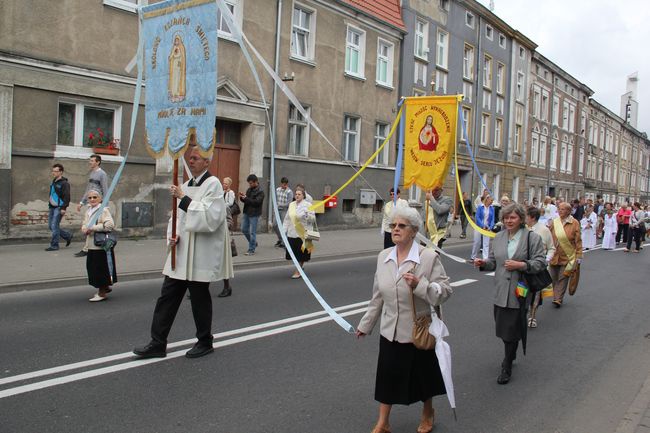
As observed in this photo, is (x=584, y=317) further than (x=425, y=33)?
No

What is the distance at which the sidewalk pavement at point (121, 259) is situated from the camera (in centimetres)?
887

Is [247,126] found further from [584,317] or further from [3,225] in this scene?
[584,317]

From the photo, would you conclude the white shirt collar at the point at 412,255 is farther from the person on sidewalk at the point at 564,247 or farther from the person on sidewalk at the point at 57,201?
the person on sidewalk at the point at 57,201

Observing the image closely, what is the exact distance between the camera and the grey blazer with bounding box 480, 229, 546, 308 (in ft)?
17.4

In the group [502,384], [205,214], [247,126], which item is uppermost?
[247,126]

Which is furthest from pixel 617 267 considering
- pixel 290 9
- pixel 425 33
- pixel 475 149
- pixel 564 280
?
pixel 475 149

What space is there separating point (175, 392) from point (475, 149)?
99.1ft

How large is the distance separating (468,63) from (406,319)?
100 ft

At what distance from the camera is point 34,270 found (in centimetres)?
942

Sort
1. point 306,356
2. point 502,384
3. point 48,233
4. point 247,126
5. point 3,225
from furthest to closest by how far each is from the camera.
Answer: point 247,126 < point 48,233 < point 3,225 < point 306,356 < point 502,384

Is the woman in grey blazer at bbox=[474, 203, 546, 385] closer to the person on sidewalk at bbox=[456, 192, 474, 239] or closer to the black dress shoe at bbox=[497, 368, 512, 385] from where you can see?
the black dress shoe at bbox=[497, 368, 512, 385]

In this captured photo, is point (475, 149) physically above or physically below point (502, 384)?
above

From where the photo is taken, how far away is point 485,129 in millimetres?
34156

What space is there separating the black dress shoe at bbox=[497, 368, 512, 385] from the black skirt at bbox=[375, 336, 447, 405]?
150cm
